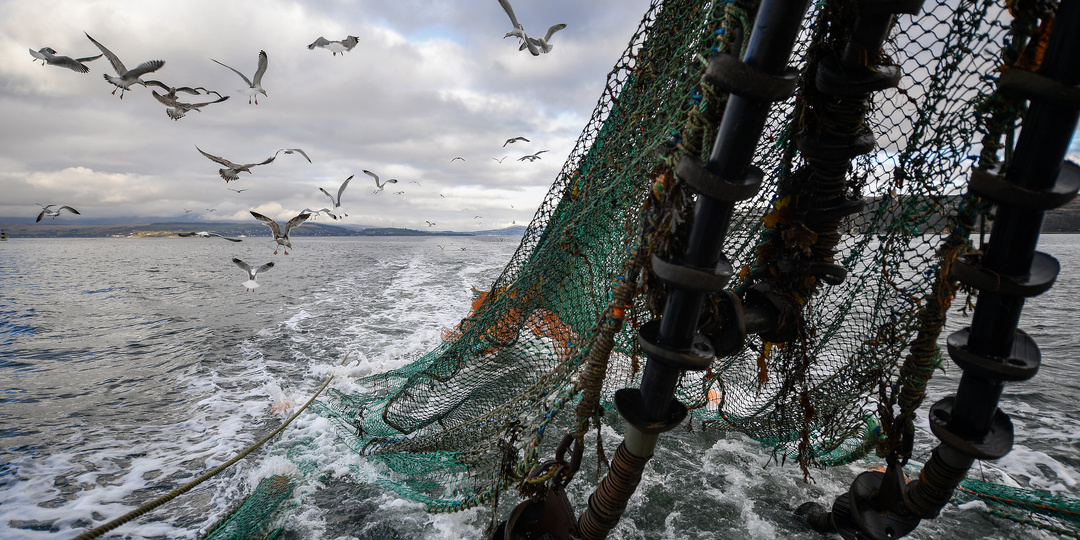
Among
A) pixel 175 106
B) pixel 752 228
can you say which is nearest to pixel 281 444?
pixel 752 228

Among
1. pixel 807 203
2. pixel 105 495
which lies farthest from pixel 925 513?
pixel 105 495

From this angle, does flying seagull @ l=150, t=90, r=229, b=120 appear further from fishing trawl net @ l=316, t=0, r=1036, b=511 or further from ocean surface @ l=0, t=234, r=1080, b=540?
fishing trawl net @ l=316, t=0, r=1036, b=511

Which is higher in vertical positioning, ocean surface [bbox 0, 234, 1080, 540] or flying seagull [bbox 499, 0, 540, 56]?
flying seagull [bbox 499, 0, 540, 56]

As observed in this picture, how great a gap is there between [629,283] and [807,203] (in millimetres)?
831

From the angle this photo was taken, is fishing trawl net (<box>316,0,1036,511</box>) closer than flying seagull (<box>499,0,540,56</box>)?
Yes

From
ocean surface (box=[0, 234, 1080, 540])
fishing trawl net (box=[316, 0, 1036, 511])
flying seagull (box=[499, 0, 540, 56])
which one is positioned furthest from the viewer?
flying seagull (box=[499, 0, 540, 56])

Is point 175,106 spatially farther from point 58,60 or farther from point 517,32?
point 517,32

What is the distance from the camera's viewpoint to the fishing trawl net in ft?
4.76

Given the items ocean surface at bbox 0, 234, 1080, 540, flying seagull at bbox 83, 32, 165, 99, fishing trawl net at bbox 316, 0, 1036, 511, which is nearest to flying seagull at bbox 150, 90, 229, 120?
flying seagull at bbox 83, 32, 165, 99

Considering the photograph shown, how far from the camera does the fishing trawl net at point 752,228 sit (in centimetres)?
145

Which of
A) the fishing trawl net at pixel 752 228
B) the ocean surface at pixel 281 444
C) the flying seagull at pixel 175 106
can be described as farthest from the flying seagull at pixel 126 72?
the fishing trawl net at pixel 752 228

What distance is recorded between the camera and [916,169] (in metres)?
1.78

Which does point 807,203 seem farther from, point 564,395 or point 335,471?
point 335,471

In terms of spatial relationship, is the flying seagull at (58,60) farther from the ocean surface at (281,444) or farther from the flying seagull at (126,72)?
the ocean surface at (281,444)
